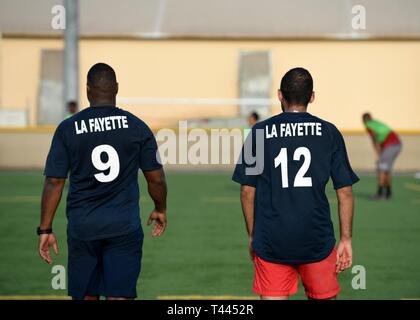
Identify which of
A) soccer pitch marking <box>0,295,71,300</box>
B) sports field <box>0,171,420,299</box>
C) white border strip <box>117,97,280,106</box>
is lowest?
soccer pitch marking <box>0,295,71,300</box>

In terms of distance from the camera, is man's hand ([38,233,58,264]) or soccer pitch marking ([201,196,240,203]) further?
soccer pitch marking ([201,196,240,203])

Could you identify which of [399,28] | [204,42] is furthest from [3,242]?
[399,28]

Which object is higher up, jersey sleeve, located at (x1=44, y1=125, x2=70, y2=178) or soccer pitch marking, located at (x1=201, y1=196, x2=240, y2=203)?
jersey sleeve, located at (x1=44, y1=125, x2=70, y2=178)

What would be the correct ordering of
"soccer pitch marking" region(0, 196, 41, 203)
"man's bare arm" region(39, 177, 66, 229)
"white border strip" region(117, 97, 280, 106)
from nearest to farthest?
1. "man's bare arm" region(39, 177, 66, 229)
2. "soccer pitch marking" region(0, 196, 41, 203)
3. "white border strip" region(117, 97, 280, 106)

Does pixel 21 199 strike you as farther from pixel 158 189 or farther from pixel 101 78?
pixel 101 78

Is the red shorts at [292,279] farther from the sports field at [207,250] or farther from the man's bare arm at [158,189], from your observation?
the sports field at [207,250]

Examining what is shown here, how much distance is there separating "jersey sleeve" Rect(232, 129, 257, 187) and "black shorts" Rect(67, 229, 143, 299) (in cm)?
81

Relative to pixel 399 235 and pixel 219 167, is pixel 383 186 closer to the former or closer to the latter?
pixel 399 235

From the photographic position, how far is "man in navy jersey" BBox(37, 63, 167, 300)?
560 centimetres

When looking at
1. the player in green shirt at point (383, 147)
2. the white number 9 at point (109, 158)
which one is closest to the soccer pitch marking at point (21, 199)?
the player in green shirt at point (383, 147)

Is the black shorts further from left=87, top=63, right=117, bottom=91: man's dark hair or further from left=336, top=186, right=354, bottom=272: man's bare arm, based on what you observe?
left=336, top=186, right=354, bottom=272: man's bare arm

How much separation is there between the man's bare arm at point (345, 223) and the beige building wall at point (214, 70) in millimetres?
24671

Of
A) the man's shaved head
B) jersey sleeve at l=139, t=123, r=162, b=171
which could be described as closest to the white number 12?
jersey sleeve at l=139, t=123, r=162, b=171

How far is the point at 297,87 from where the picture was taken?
5387 millimetres
